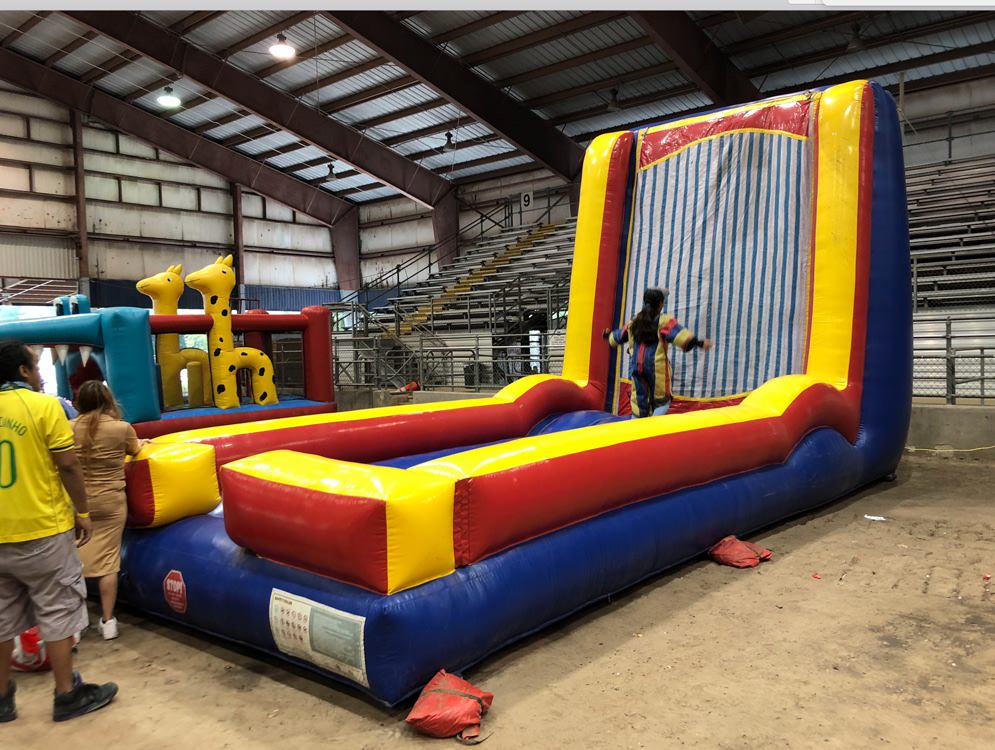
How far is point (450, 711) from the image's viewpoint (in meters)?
2.12

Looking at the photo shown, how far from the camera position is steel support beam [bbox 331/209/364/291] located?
20531 millimetres

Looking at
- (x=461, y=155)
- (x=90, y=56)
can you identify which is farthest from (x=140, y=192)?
(x=461, y=155)

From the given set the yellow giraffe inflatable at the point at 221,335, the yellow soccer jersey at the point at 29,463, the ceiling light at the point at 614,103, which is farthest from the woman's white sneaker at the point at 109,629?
the ceiling light at the point at 614,103

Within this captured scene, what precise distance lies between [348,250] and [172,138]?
16.8 feet

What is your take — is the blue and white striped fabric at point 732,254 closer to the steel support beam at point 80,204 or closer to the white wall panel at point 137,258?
the steel support beam at point 80,204

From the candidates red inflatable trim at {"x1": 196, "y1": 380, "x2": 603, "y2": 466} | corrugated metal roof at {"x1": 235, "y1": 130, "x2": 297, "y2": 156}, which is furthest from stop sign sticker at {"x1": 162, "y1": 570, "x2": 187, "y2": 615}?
corrugated metal roof at {"x1": 235, "y1": 130, "x2": 297, "y2": 156}

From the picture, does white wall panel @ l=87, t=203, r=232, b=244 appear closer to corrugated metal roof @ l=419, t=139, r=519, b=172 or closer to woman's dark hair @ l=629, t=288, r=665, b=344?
corrugated metal roof @ l=419, t=139, r=519, b=172

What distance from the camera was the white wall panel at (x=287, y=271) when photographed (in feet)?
63.3

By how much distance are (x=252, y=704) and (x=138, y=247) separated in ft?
55.8

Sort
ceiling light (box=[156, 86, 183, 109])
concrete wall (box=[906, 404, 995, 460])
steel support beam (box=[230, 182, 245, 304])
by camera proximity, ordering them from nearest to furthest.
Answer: concrete wall (box=[906, 404, 995, 460]), ceiling light (box=[156, 86, 183, 109]), steel support beam (box=[230, 182, 245, 304])

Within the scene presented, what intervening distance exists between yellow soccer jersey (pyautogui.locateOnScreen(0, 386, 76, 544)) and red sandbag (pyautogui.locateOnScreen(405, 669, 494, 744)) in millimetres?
1205

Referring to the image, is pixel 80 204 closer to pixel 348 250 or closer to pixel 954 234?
pixel 348 250

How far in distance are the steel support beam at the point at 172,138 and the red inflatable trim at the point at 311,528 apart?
15.8m

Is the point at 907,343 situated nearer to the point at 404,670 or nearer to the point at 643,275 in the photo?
the point at 643,275
